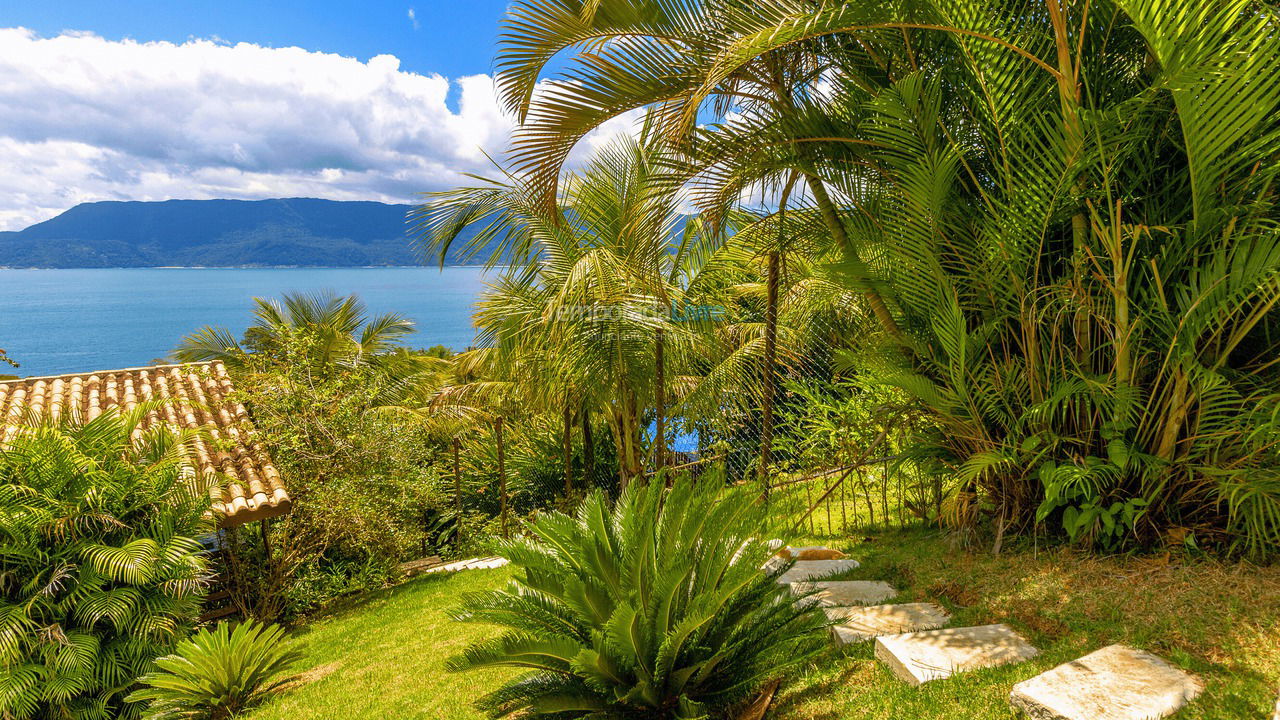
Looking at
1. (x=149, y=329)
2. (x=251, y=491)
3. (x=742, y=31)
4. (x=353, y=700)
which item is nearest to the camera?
(x=742, y=31)

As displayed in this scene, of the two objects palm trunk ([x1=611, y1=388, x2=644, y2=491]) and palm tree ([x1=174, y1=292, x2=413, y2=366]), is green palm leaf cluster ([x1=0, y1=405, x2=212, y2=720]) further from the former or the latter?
palm tree ([x1=174, y1=292, x2=413, y2=366])

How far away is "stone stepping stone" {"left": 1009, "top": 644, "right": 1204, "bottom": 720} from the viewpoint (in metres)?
2.21

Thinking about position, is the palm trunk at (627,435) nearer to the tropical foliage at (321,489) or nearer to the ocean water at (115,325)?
the tropical foliage at (321,489)

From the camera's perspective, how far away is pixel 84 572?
5.25m

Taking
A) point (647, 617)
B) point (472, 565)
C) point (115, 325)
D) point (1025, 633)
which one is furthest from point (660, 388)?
point (115, 325)

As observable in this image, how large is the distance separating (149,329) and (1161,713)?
148 m

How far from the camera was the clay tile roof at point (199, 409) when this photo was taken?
7281 mm

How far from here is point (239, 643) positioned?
17.2 feet

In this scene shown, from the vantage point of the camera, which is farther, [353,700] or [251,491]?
[251,491]

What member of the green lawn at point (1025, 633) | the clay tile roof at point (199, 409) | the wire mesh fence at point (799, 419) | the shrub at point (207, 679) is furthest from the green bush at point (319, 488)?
the green lawn at point (1025, 633)

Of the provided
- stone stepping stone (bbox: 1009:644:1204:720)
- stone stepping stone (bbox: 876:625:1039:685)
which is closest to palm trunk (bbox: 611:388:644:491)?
stone stepping stone (bbox: 876:625:1039:685)

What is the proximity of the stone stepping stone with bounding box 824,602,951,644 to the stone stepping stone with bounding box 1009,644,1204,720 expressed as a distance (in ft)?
2.69

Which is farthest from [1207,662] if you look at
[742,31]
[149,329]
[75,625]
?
[149,329]

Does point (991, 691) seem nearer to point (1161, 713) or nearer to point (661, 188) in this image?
point (1161, 713)
